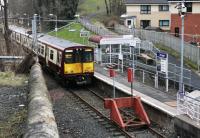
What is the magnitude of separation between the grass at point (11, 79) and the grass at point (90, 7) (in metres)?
79.0

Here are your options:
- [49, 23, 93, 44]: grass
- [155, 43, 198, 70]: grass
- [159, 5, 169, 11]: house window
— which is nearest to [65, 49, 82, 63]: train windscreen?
[155, 43, 198, 70]: grass

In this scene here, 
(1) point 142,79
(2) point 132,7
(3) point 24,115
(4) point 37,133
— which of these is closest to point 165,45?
(1) point 142,79

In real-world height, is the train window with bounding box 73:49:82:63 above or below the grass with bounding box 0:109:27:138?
above

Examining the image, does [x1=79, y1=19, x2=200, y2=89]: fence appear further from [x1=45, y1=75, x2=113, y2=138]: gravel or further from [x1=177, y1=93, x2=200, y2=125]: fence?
[x1=177, y1=93, x2=200, y2=125]: fence

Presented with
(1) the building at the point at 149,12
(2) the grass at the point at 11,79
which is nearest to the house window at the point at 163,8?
(1) the building at the point at 149,12

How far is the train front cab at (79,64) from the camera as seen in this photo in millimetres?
28000

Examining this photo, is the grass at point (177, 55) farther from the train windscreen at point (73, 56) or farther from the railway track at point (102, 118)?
the railway track at point (102, 118)

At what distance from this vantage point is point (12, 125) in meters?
16.4

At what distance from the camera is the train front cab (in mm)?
28000

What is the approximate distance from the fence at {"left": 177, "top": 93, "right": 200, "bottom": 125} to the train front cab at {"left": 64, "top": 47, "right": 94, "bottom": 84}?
11574 mm

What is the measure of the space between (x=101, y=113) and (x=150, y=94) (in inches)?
133

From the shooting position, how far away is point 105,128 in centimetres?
1856

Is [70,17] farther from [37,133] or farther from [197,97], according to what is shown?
[37,133]

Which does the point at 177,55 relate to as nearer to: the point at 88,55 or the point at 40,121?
the point at 88,55
